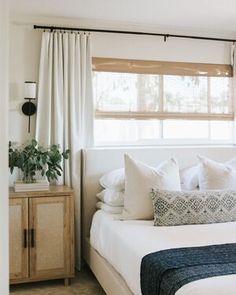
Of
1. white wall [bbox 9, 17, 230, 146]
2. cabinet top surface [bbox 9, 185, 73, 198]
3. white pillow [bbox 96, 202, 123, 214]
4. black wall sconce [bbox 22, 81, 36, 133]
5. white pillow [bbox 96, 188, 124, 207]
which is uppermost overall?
white wall [bbox 9, 17, 230, 146]

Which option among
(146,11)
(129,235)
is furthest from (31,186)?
(146,11)

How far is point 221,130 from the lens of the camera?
14.4 feet

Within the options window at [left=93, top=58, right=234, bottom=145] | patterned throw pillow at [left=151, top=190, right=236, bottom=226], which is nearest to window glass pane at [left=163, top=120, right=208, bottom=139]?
window at [left=93, top=58, right=234, bottom=145]

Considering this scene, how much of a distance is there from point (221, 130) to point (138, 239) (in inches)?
88.4

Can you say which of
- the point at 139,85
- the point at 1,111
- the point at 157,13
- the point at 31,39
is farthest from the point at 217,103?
the point at 1,111

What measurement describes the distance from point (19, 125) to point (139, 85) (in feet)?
4.32

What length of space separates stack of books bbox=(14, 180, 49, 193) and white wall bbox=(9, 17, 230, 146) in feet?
1.68

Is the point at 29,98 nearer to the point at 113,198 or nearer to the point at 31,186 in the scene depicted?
the point at 31,186

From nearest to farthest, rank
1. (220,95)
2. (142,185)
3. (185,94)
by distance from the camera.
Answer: (142,185) → (185,94) → (220,95)

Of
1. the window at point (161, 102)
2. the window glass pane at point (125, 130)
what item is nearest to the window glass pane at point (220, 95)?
the window at point (161, 102)

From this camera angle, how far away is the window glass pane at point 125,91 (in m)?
3.95

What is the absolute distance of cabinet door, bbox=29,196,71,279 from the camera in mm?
3307

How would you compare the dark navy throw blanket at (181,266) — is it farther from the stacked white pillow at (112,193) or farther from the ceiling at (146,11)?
the ceiling at (146,11)

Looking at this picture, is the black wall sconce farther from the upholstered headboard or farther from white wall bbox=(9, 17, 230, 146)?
the upholstered headboard
